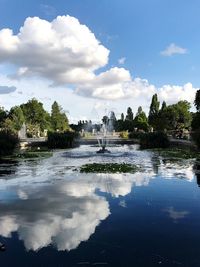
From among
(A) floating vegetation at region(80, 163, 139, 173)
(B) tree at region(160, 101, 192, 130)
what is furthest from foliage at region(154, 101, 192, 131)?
(A) floating vegetation at region(80, 163, 139, 173)

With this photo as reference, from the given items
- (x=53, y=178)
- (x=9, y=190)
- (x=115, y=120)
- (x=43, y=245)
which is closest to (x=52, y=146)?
(x=53, y=178)

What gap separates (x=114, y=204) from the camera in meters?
15.3

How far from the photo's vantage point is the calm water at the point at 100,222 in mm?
9484

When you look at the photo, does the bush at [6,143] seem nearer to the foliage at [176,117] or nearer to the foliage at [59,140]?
the foliage at [59,140]

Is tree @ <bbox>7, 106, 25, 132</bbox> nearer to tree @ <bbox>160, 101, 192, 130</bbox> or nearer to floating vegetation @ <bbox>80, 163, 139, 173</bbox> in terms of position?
tree @ <bbox>160, 101, 192, 130</bbox>

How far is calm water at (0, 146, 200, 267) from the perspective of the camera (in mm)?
9484

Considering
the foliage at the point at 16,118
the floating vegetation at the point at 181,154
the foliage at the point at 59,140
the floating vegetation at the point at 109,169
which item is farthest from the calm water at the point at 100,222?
the foliage at the point at 16,118

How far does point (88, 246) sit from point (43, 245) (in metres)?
1.16

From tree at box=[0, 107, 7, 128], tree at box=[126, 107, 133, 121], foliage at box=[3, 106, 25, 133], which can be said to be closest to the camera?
foliage at box=[3, 106, 25, 133]

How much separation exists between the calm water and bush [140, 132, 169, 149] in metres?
34.1

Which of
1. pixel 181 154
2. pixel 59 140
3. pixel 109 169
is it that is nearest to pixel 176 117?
pixel 59 140

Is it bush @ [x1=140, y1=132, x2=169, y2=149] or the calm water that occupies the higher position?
bush @ [x1=140, y1=132, x2=169, y2=149]

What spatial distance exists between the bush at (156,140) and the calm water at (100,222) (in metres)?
34.1

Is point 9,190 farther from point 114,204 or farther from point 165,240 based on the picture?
point 165,240
